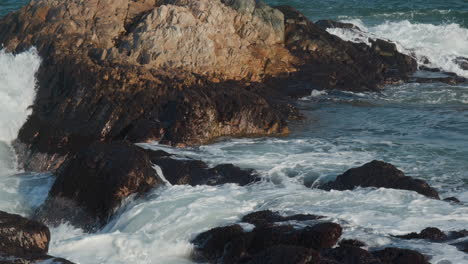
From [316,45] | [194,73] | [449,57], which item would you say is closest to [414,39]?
[449,57]

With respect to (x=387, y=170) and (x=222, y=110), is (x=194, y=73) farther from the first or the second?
(x=387, y=170)

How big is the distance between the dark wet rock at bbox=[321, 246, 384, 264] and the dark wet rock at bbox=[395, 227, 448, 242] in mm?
1160

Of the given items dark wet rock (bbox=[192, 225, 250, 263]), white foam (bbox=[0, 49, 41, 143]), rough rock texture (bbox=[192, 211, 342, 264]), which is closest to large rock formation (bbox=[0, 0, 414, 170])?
white foam (bbox=[0, 49, 41, 143])

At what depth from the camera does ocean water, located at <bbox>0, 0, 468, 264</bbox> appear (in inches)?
407

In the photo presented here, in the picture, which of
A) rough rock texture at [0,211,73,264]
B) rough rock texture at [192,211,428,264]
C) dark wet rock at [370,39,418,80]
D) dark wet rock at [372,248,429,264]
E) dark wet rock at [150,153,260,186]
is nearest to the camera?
rough rock texture at [192,211,428,264]

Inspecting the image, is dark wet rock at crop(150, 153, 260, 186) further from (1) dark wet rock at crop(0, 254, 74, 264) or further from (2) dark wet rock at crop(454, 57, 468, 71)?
(2) dark wet rock at crop(454, 57, 468, 71)

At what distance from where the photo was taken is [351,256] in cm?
875

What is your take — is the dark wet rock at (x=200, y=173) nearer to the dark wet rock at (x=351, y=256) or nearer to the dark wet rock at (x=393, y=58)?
the dark wet rock at (x=351, y=256)

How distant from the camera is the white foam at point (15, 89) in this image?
15930mm

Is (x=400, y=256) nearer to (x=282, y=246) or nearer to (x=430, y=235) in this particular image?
(x=430, y=235)

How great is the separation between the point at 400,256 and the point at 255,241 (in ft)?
6.14

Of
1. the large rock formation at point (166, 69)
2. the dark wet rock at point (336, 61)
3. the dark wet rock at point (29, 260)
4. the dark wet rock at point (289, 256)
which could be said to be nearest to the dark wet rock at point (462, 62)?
the dark wet rock at point (336, 61)

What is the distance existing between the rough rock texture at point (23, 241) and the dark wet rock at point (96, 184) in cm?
184

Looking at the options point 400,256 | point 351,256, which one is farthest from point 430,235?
point 351,256
